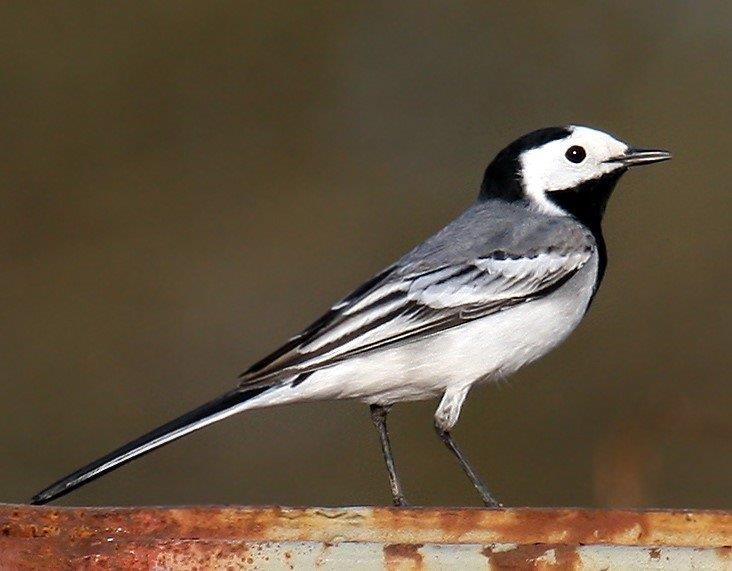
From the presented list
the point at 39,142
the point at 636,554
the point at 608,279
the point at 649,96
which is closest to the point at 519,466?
the point at 608,279

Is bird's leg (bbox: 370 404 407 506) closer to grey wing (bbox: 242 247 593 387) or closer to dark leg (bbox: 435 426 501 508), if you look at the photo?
dark leg (bbox: 435 426 501 508)

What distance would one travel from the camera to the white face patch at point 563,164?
4.78 meters

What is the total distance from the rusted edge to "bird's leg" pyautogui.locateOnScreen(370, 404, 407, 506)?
181 centimetres

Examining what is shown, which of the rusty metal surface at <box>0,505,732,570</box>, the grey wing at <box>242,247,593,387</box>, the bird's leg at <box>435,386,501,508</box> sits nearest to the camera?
the rusty metal surface at <box>0,505,732,570</box>

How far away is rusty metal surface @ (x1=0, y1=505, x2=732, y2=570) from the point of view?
243 cm

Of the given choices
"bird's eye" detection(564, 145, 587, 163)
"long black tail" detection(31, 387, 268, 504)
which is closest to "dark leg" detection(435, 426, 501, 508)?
"long black tail" detection(31, 387, 268, 504)

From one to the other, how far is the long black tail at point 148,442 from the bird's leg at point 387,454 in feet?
2.05

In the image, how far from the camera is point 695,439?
547 centimetres

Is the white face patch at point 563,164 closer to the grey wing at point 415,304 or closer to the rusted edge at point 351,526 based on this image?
the grey wing at point 415,304

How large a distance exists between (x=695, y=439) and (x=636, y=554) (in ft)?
10.2

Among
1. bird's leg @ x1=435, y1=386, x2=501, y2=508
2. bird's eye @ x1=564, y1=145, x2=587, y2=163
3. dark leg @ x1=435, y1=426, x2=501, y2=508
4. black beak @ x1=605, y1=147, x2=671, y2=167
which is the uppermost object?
bird's eye @ x1=564, y1=145, x2=587, y2=163

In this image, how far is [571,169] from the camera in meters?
4.78

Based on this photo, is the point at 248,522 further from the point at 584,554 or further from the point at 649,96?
the point at 649,96

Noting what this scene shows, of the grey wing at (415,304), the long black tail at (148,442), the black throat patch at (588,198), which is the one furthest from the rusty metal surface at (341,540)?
the black throat patch at (588,198)
